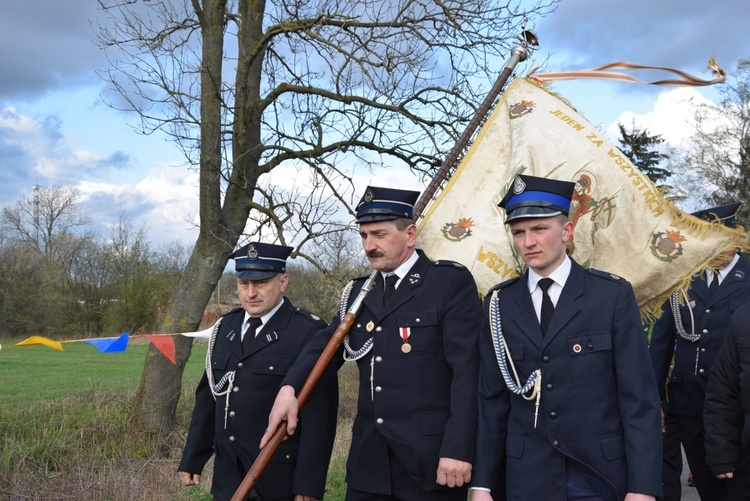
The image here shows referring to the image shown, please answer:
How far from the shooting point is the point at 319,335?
3676 millimetres

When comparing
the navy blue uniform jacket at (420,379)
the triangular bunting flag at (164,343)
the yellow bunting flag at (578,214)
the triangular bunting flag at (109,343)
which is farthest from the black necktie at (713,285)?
the triangular bunting flag at (109,343)

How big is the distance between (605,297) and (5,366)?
26704mm

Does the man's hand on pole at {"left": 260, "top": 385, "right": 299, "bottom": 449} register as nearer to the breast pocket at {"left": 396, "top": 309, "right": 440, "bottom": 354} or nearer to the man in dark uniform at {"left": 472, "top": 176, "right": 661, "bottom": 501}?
the breast pocket at {"left": 396, "top": 309, "right": 440, "bottom": 354}

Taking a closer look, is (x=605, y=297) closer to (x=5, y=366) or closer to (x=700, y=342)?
(x=700, y=342)

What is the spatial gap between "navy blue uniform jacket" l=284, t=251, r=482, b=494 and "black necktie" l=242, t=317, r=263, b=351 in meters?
0.54

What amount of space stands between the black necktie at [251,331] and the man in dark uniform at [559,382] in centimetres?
142

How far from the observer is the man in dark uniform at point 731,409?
4004 millimetres

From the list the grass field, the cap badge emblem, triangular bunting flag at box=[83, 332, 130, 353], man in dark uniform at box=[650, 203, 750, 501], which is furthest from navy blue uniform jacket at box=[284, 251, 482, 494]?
the grass field

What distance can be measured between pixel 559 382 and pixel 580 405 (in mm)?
118

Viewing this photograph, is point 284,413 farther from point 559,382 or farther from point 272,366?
point 559,382

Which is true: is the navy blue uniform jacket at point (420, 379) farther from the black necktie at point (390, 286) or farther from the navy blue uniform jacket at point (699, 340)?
the navy blue uniform jacket at point (699, 340)

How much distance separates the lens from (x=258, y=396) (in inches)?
150

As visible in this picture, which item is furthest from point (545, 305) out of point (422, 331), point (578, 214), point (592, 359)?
point (578, 214)

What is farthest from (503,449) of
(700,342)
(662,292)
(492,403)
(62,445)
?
(62,445)
